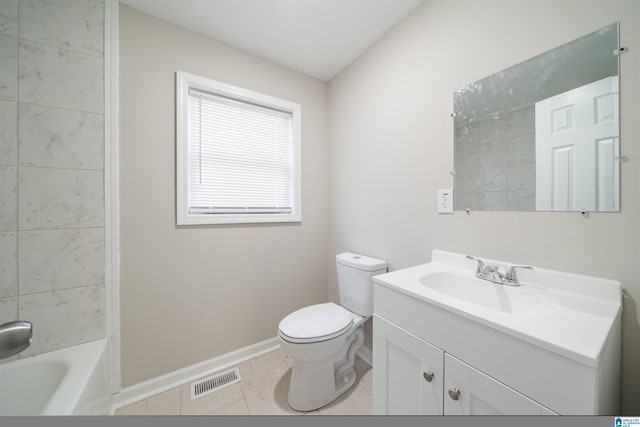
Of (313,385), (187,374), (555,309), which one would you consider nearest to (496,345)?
(555,309)

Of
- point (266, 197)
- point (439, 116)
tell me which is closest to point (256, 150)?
point (266, 197)

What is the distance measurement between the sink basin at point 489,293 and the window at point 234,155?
3.88ft

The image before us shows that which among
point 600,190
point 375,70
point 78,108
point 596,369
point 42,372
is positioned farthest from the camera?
point 375,70

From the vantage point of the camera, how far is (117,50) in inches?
48.8

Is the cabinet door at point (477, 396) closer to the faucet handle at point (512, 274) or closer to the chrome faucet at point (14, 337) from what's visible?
the faucet handle at point (512, 274)

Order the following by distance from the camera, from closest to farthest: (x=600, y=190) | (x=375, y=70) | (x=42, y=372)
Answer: (x=600, y=190) → (x=42, y=372) → (x=375, y=70)

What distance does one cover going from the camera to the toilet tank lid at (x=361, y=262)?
1.47 meters

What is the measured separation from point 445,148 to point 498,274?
661 mm

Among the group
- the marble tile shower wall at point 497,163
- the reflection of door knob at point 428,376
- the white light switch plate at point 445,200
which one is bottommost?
the reflection of door knob at point 428,376

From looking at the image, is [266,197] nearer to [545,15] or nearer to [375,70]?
[375,70]

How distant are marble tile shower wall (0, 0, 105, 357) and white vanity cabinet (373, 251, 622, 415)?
1.54 m

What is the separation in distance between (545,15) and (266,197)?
176 cm

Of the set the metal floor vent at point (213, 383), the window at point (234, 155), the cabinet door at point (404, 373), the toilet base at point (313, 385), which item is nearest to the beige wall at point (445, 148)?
the window at point (234, 155)

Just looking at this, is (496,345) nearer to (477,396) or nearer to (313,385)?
(477,396)
